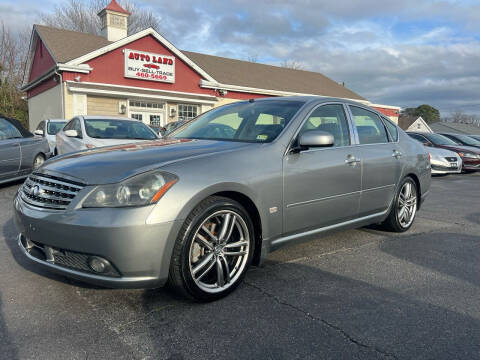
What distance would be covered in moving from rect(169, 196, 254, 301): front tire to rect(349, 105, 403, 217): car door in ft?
5.46

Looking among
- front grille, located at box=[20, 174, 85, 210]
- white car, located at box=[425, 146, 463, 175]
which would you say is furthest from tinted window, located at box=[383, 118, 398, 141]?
white car, located at box=[425, 146, 463, 175]

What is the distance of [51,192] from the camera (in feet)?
9.34

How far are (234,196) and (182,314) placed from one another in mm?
931

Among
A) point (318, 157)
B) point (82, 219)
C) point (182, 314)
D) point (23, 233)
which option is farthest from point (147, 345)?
point (318, 157)

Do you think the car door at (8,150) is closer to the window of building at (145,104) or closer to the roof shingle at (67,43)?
the roof shingle at (67,43)

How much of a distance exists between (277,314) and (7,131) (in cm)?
733

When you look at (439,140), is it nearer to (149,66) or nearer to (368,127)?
(368,127)

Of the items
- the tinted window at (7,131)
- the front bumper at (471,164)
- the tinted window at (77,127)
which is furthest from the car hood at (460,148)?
the tinted window at (7,131)

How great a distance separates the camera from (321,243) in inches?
178

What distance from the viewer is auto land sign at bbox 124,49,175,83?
1817 cm

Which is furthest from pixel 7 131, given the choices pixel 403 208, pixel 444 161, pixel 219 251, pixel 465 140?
pixel 465 140

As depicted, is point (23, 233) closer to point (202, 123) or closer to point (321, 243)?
point (202, 123)

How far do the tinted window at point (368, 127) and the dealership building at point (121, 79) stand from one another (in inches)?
577

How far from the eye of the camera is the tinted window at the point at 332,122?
12.7 feet
